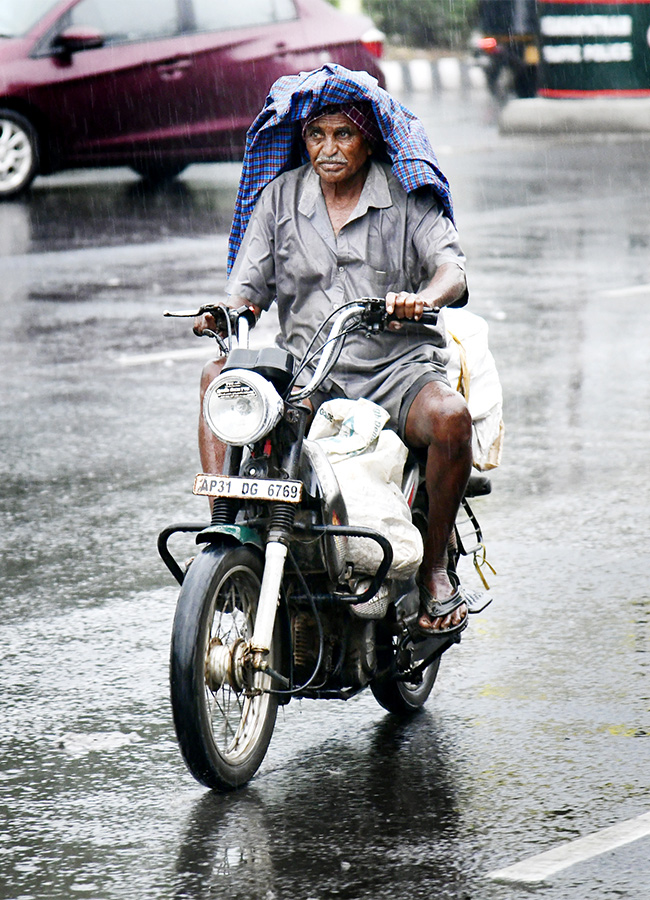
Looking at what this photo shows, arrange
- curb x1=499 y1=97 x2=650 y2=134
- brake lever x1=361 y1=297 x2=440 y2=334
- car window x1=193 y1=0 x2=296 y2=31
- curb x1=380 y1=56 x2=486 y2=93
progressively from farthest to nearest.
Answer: curb x1=380 y1=56 x2=486 y2=93 → curb x1=499 y1=97 x2=650 y2=134 → car window x1=193 y1=0 x2=296 y2=31 → brake lever x1=361 y1=297 x2=440 y2=334

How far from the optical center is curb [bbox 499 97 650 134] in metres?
20.4

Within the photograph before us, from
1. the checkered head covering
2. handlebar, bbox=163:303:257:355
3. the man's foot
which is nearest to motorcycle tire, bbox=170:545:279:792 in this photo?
the man's foot

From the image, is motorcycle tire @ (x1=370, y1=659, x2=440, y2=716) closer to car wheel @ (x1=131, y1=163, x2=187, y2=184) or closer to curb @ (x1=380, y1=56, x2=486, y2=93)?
car wheel @ (x1=131, y1=163, x2=187, y2=184)

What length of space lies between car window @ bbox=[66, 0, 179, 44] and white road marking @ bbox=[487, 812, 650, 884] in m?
12.7

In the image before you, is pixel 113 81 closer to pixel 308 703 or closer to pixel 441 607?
A: pixel 308 703

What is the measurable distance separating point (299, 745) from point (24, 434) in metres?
3.82

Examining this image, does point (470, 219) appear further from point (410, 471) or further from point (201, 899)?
point (201, 899)

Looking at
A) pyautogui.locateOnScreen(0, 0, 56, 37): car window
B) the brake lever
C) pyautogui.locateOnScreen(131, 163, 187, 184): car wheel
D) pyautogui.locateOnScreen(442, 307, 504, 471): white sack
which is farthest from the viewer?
pyautogui.locateOnScreen(131, 163, 187, 184): car wheel

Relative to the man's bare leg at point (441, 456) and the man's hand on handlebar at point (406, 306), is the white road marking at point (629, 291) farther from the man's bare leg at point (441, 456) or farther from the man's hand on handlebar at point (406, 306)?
the man's hand on handlebar at point (406, 306)

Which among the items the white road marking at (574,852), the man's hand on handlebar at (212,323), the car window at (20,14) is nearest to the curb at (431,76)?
the car window at (20,14)

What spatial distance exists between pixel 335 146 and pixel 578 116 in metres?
16.2

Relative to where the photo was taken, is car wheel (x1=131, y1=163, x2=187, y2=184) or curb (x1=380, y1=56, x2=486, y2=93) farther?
curb (x1=380, y1=56, x2=486, y2=93)

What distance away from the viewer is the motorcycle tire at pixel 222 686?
163 inches

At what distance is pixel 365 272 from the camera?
4.97 m
